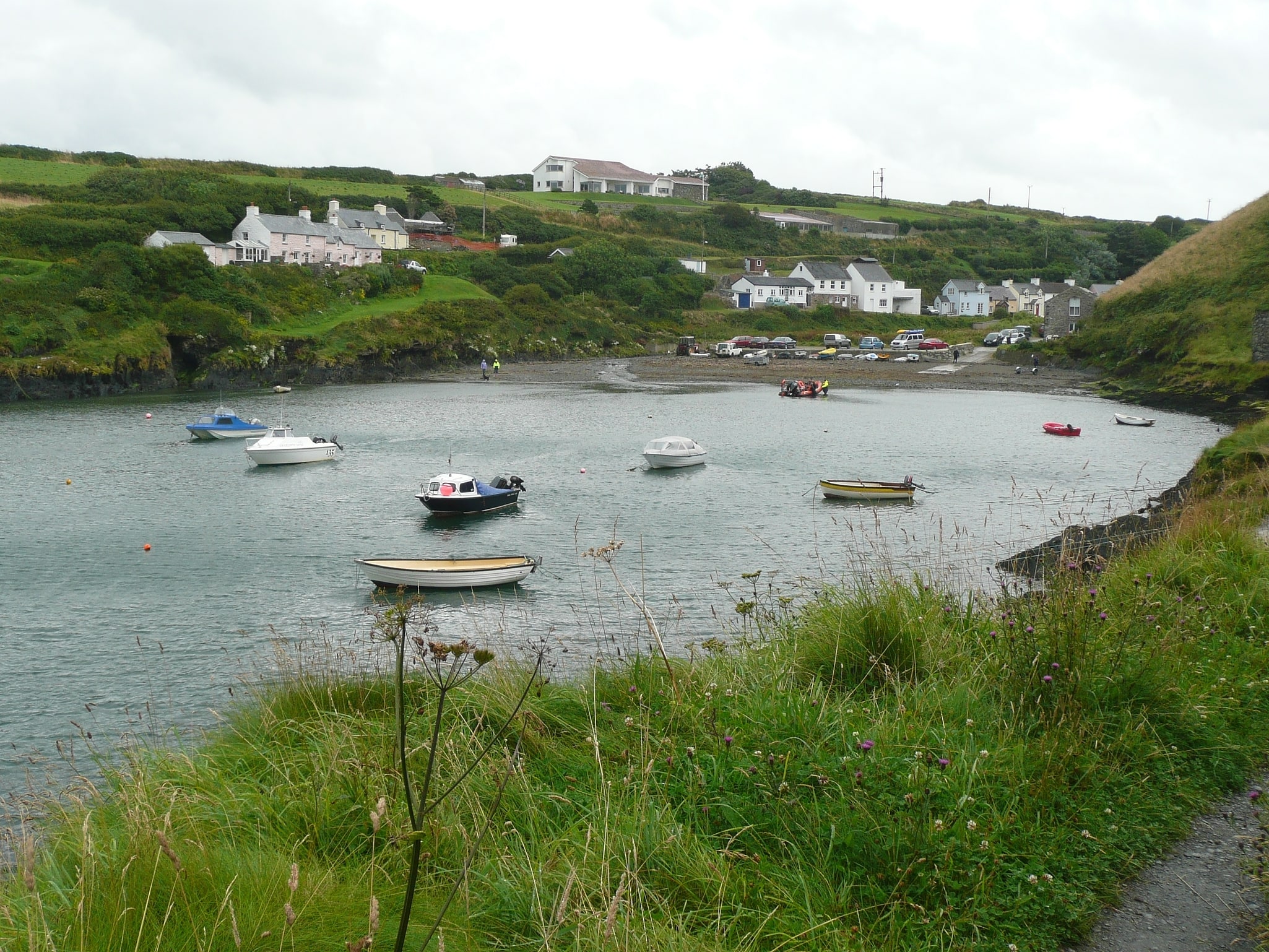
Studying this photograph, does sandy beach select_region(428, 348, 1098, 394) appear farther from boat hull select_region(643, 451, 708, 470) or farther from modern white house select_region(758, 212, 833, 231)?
modern white house select_region(758, 212, 833, 231)

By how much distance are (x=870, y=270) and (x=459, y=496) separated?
98.4 m

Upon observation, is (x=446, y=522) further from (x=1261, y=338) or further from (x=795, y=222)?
(x=795, y=222)

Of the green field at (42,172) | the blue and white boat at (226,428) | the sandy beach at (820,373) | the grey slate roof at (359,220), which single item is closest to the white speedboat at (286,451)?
the blue and white boat at (226,428)

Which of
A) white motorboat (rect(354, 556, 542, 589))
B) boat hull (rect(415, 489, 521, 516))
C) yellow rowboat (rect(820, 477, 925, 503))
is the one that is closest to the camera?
white motorboat (rect(354, 556, 542, 589))

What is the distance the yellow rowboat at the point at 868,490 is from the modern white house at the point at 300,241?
72.5m

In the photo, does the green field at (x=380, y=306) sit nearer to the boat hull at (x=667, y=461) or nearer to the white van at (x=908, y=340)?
the white van at (x=908, y=340)

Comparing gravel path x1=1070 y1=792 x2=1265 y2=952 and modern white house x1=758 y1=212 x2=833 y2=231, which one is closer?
gravel path x1=1070 y1=792 x2=1265 y2=952

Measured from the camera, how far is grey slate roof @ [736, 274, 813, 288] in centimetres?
11512

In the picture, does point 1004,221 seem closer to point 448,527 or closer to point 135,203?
point 135,203

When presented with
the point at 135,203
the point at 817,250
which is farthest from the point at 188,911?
the point at 817,250

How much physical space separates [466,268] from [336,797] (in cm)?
10242

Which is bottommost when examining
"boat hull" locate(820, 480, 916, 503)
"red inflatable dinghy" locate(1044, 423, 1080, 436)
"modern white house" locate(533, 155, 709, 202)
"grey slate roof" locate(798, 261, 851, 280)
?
"boat hull" locate(820, 480, 916, 503)

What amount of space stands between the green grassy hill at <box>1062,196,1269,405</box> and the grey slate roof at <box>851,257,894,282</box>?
35.6 meters

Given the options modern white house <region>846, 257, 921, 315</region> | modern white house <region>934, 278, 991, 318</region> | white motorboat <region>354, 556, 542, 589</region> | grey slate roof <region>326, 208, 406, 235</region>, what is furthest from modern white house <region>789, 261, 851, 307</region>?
white motorboat <region>354, 556, 542, 589</region>
